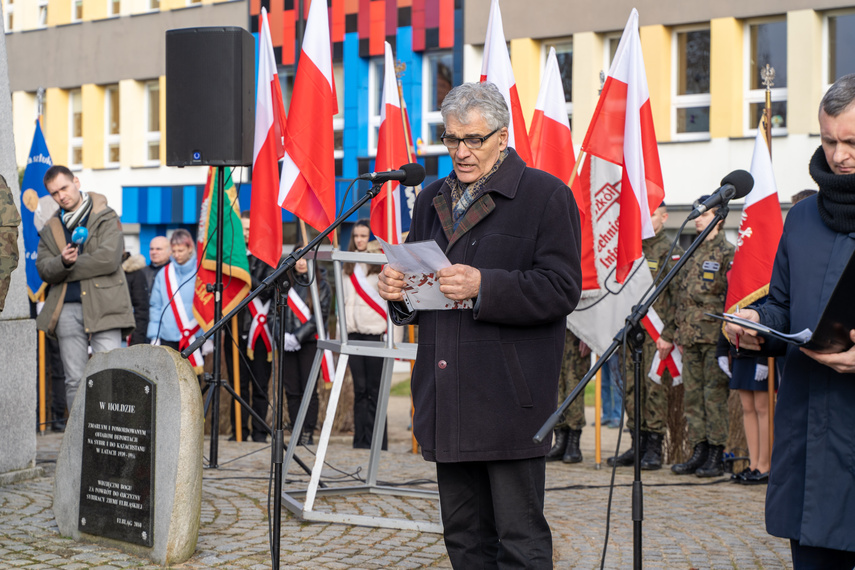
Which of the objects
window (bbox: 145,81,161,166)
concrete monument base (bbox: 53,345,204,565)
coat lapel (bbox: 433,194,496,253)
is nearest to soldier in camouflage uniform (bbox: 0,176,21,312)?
concrete monument base (bbox: 53,345,204,565)

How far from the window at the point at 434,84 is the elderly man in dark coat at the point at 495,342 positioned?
19971 millimetres

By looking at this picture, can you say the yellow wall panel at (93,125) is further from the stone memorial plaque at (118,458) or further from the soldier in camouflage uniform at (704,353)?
the stone memorial plaque at (118,458)

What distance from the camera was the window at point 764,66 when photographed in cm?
1961

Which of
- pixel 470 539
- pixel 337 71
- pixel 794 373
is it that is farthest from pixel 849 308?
pixel 337 71

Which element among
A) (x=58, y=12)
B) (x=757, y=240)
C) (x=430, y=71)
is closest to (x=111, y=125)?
(x=58, y=12)

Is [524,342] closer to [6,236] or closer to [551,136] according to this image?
[6,236]

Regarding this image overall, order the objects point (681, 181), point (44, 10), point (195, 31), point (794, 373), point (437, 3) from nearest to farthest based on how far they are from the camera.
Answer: point (794, 373), point (195, 31), point (681, 181), point (437, 3), point (44, 10)

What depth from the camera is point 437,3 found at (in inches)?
922

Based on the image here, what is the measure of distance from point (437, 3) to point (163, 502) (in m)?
19.6

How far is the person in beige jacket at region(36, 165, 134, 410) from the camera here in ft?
28.4

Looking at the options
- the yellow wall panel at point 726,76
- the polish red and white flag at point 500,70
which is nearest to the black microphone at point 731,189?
the polish red and white flag at point 500,70

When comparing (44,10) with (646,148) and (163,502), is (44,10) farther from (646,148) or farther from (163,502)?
(163,502)

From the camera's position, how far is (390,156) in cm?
861

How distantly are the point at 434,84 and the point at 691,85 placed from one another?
19.2 feet
